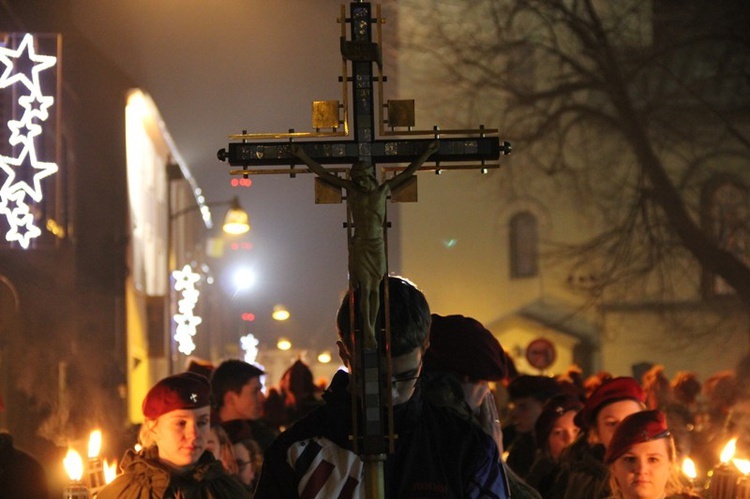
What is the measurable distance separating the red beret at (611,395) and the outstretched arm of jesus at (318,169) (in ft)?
12.0

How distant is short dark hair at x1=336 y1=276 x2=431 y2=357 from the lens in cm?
355

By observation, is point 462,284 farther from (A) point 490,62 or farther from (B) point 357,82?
(B) point 357,82

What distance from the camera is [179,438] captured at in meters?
6.26

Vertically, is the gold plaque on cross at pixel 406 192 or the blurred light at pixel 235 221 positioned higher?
the blurred light at pixel 235 221

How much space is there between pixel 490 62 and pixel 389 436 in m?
24.2

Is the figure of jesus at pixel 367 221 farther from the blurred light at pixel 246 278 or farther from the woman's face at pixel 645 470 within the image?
the blurred light at pixel 246 278

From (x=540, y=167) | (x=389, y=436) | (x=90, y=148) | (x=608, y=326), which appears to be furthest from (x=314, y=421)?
(x=608, y=326)

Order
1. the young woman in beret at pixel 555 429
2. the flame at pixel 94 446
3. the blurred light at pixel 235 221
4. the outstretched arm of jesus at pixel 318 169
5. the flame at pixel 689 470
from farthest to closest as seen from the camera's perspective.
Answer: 1. the blurred light at pixel 235 221
2. the young woman in beret at pixel 555 429
3. the flame at pixel 689 470
4. the flame at pixel 94 446
5. the outstretched arm of jesus at pixel 318 169

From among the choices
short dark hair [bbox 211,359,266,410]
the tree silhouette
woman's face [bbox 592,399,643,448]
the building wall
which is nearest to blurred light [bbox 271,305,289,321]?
the building wall

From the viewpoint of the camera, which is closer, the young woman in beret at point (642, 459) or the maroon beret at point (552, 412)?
the young woman in beret at point (642, 459)

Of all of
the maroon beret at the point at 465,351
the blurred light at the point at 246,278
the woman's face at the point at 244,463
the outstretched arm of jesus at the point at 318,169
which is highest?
the blurred light at the point at 246,278

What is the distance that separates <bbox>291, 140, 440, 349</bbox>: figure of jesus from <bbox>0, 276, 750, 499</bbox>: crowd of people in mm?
61

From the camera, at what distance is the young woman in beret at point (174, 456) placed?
6082 mm

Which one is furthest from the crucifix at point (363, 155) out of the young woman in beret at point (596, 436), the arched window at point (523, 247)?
the arched window at point (523, 247)
